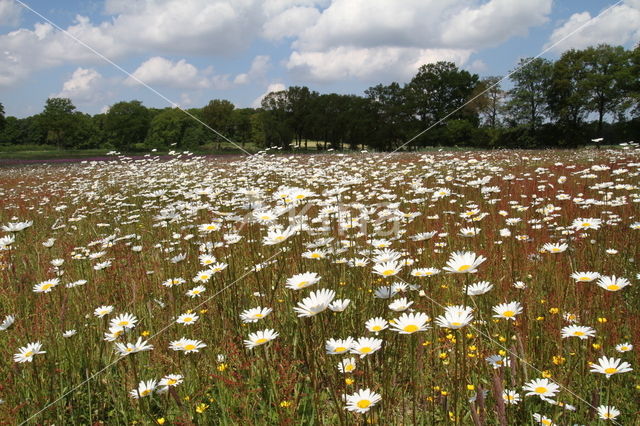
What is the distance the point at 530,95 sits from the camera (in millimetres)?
44969

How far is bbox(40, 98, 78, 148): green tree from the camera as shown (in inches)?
2667

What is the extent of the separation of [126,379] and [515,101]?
54.5 m

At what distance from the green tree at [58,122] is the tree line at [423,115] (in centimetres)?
17

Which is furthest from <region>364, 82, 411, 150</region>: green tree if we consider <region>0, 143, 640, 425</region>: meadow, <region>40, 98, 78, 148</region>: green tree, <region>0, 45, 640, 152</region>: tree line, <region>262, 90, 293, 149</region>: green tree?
<region>0, 143, 640, 425</region>: meadow

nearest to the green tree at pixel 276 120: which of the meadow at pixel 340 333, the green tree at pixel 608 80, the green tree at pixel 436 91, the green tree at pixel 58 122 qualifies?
the green tree at pixel 436 91

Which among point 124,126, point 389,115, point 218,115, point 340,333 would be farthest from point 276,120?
point 340,333

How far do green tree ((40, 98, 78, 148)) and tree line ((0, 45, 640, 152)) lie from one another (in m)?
0.17

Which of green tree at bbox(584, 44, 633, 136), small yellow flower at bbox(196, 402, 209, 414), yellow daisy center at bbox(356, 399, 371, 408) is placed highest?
green tree at bbox(584, 44, 633, 136)

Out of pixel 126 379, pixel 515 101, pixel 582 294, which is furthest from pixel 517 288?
pixel 515 101

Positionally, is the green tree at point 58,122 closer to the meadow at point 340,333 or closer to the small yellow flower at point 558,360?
the meadow at point 340,333

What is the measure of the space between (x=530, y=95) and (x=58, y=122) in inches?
2819

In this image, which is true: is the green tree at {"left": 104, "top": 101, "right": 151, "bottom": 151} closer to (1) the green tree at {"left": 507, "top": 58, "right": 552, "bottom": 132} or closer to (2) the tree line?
(2) the tree line

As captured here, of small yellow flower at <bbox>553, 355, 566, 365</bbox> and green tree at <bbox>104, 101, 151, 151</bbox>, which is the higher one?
green tree at <bbox>104, 101, 151, 151</bbox>

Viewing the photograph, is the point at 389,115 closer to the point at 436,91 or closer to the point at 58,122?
the point at 436,91
